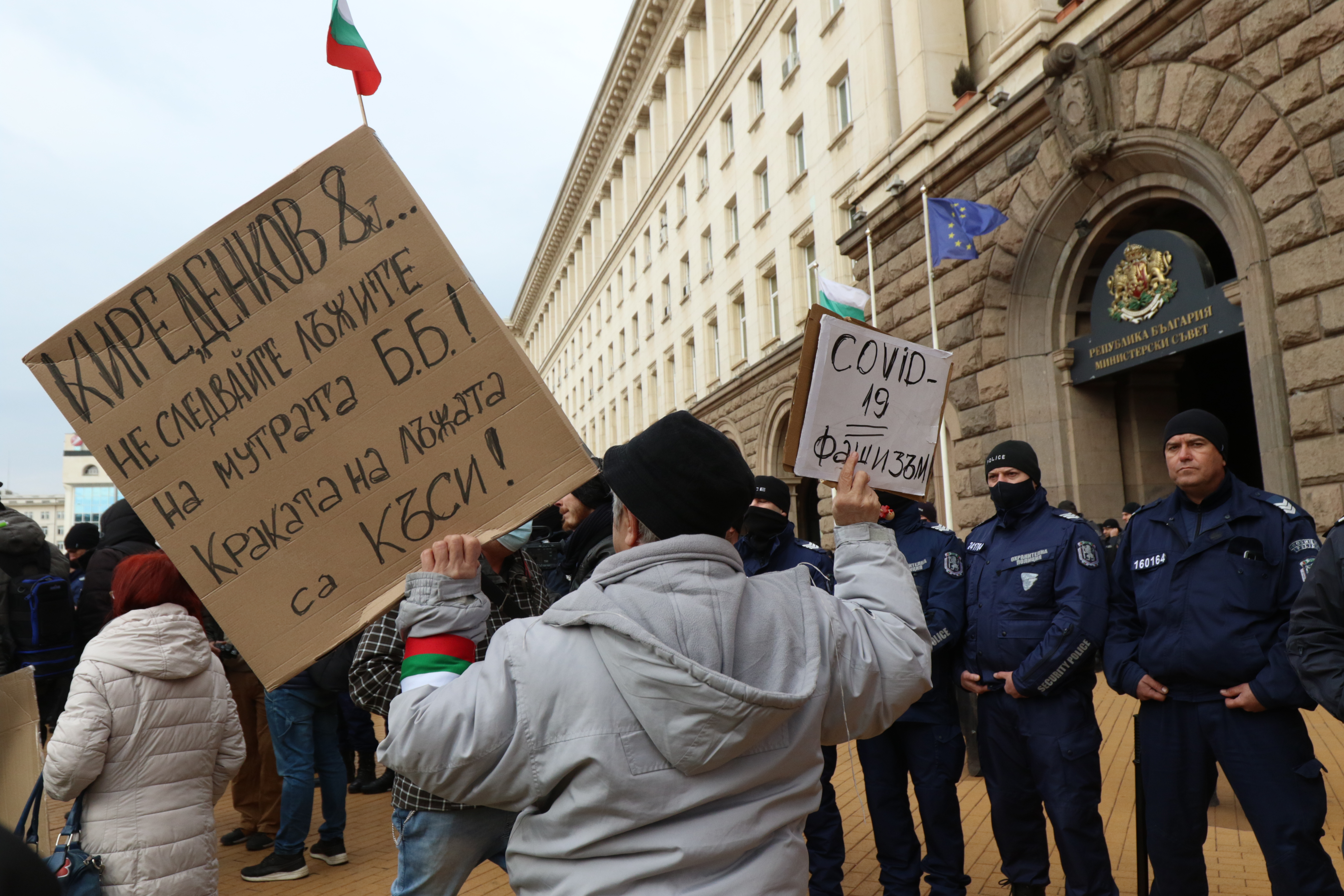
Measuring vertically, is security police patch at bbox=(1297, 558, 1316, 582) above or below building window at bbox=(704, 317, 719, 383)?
below

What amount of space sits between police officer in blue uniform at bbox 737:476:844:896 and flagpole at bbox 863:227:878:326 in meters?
9.56

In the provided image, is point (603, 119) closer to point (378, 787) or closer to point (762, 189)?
point (762, 189)

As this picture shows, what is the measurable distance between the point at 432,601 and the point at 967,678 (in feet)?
10.4

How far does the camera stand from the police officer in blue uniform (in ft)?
14.5

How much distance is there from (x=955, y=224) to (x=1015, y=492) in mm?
7895

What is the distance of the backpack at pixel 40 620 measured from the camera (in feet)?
19.6

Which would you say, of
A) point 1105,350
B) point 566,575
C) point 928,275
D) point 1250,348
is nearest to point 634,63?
point 928,275

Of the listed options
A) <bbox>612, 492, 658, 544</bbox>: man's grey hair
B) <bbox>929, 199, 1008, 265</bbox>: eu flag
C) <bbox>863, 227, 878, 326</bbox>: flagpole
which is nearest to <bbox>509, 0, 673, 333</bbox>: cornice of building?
<bbox>863, 227, 878, 326</bbox>: flagpole

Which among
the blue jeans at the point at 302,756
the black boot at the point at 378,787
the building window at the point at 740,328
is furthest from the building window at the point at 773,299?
the blue jeans at the point at 302,756

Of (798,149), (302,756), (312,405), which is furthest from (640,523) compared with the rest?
(798,149)

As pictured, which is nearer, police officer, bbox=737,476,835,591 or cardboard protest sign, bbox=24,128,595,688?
cardboard protest sign, bbox=24,128,595,688

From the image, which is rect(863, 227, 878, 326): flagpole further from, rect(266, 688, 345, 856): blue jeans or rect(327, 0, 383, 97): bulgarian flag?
rect(327, 0, 383, 97): bulgarian flag

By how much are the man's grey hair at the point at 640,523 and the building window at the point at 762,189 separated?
Answer: 21.8m

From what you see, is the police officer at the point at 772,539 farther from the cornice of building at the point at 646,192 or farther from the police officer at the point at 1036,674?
the cornice of building at the point at 646,192
